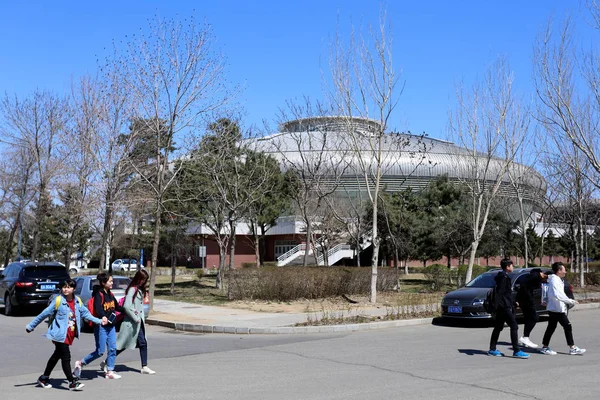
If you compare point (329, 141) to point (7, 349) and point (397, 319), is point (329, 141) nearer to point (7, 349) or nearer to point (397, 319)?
point (397, 319)

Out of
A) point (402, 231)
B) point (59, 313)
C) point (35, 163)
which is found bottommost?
point (59, 313)

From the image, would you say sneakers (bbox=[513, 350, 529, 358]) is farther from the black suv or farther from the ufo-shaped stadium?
the black suv

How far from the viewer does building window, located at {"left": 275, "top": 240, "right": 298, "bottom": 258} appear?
60938mm

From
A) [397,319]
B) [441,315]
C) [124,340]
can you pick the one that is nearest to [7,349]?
[124,340]

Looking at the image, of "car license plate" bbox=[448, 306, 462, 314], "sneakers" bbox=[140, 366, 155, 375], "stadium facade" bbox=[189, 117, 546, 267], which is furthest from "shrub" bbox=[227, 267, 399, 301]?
"sneakers" bbox=[140, 366, 155, 375]

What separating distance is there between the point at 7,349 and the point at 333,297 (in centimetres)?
1298

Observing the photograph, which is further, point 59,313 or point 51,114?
point 51,114

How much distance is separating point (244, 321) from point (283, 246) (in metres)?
45.1

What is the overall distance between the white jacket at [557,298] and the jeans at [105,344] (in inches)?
284

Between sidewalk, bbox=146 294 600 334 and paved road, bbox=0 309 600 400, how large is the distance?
0.98 meters

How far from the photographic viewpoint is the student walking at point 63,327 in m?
8.16

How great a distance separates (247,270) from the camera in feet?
74.5

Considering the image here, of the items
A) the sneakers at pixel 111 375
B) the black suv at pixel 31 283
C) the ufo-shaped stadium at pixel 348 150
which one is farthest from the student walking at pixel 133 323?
the ufo-shaped stadium at pixel 348 150

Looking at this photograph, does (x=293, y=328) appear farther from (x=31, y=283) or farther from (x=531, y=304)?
(x=31, y=283)
